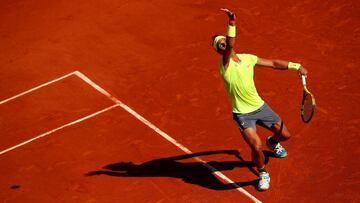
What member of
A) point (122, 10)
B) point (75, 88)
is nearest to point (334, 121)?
point (75, 88)

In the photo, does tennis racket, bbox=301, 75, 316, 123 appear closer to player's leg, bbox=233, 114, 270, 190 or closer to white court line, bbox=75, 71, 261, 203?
player's leg, bbox=233, 114, 270, 190

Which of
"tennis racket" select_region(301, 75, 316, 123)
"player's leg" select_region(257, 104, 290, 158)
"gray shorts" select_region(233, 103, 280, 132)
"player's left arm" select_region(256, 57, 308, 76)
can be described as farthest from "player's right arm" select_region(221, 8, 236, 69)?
"tennis racket" select_region(301, 75, 316, 123)

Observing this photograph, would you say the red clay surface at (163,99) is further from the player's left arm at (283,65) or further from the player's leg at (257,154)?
the player's left arm at (283,65)

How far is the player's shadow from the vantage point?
12.4 meters

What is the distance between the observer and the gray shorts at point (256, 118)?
452 inches

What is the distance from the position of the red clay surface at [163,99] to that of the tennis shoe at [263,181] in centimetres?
12

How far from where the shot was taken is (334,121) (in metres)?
13.3

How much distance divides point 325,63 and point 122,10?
608 centimetres

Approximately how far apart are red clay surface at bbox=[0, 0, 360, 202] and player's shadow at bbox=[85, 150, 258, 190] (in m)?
0.02

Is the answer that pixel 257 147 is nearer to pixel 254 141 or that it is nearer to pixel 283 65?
pixel 254 141

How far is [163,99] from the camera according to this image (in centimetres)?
1482

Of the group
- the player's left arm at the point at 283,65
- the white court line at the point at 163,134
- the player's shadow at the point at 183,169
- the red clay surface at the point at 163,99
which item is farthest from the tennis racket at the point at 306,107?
the white court line at the point at 163,134

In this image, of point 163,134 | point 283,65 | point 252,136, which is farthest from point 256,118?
point 163,134

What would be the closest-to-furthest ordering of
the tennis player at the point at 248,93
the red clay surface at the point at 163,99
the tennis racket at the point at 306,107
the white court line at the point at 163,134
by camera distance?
the tennis player at the point at 248,93 → the tennis racket at the point at 306,107 → the white court line at the point at 163,134 → the red clay surface at the point at 163,99
